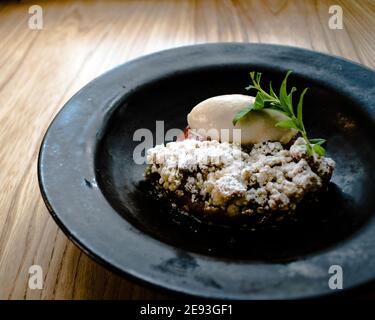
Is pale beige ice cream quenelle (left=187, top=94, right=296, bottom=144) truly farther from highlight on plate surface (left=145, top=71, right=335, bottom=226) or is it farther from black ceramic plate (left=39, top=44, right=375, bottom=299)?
black ceramic plate (left=39, top=44, right=375, bottom=299)

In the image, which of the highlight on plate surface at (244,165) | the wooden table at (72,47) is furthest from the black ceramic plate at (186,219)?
the wooden table at (72,47)

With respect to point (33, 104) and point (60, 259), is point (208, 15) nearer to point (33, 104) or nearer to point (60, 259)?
point (33, 104)

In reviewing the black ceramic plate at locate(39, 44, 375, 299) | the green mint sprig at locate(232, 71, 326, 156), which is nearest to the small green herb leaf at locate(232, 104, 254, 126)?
the green mint sprig at locate(232, 71, 326, 156)

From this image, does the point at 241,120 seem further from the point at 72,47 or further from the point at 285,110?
the point at 72,47

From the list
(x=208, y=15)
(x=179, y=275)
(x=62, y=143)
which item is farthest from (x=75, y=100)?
(x=208, y=15)

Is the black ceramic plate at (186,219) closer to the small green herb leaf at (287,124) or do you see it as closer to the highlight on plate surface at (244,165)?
the highlight on plate surface at (244,165)

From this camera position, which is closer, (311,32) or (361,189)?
(361,189)
